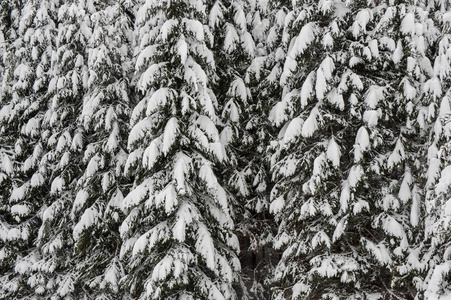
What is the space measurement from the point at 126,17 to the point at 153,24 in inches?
88.1

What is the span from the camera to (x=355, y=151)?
28.7 feet

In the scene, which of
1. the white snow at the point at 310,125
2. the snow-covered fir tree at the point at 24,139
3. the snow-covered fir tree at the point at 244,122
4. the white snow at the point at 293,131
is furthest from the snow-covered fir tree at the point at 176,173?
the snow-covered fir tree at the point at 24,139

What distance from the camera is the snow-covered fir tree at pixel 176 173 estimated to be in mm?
8664

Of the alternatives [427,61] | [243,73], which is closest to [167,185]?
[243,73]

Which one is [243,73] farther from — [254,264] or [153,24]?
[254,264]

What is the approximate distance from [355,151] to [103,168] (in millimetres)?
6151

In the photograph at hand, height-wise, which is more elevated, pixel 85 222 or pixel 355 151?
pixel 355 151

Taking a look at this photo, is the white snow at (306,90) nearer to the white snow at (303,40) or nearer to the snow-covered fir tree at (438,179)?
the white snow at (303,40)

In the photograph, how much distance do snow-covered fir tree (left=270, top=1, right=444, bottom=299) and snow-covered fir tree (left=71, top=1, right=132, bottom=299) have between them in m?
4.10

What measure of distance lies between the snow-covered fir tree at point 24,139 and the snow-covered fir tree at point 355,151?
739 centimetres

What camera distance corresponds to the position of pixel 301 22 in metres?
9.58

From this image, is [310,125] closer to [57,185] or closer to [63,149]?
[63,149]

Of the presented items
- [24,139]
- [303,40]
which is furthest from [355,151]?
[24,139]

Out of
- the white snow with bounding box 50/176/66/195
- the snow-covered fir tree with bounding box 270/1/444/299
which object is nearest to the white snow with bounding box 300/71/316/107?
the snow-covered fir tree with bounding box 270/1/444/299
